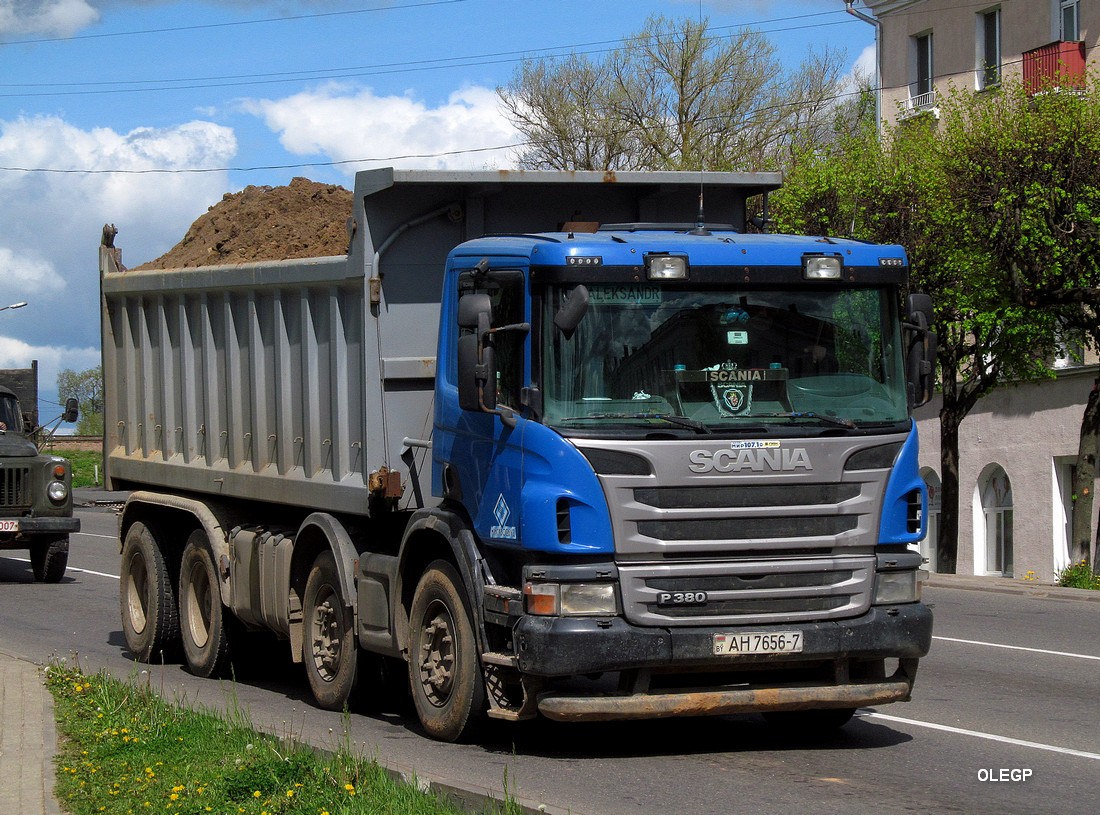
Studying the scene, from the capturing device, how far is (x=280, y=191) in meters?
12.4

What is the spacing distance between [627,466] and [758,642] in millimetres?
1068

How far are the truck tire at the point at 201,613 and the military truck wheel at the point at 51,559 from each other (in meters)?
8.67

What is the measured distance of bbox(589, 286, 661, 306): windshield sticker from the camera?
309 inches

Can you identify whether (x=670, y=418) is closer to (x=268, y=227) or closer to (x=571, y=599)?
(x=571, y=599)

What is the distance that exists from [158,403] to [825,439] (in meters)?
7.02

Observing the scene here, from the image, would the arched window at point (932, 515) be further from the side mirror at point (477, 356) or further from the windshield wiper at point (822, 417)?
the side mirror at point (477, 356)

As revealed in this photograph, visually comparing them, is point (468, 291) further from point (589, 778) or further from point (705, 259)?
point (589, 778)

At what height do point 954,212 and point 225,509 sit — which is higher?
point 954,212

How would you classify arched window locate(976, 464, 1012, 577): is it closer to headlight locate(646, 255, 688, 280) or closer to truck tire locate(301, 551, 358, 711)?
truck tire locate(301, 551, 358, 711)

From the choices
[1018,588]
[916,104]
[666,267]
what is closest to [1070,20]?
[916,104]

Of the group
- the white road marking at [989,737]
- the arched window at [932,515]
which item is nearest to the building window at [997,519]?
the arched window at [932,515]

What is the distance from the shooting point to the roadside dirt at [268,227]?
11.1 meters

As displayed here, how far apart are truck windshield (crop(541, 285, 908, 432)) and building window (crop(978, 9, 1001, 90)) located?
25.4 m

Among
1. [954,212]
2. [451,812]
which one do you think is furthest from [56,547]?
[451,812]
